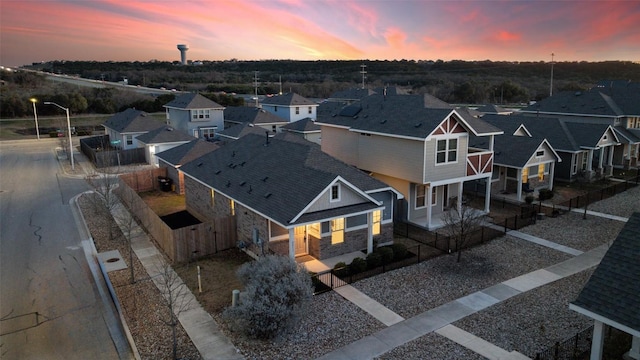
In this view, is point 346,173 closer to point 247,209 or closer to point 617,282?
point 247,209

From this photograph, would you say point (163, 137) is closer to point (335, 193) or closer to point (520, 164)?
point (335, 193)

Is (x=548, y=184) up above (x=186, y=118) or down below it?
below

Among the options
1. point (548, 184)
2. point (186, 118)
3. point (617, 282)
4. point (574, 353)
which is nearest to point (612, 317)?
point (617, 282)

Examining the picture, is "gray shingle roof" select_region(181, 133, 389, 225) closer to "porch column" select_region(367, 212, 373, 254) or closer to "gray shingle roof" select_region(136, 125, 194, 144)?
"porch column" select_region(367, 212, 373, 254)

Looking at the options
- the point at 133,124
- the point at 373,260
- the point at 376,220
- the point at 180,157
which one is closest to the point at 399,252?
the point at 373,260

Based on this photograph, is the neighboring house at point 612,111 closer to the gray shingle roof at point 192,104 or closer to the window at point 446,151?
the window at point 446,151

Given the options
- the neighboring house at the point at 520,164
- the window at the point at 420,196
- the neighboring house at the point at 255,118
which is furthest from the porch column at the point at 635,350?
the neighboring house at the point at 255,118

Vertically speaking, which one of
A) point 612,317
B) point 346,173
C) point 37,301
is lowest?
point 37,301
